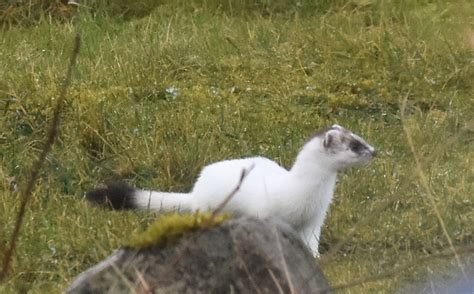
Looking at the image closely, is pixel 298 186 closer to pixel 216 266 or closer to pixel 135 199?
pixel 135 199

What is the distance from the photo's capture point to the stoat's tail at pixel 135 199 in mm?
4746

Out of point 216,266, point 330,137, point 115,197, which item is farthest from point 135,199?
point 216,266

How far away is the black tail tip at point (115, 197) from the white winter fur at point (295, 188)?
281 millimetres

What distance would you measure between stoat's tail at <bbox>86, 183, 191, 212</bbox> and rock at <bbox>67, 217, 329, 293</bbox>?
1.64m

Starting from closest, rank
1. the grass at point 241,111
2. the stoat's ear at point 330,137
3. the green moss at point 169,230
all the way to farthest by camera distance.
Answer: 1. the green moss at point 169,230
2. the stoat's ear at point 330,137
3. the grass at point 241,111

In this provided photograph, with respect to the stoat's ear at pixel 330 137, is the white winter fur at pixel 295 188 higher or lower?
lower

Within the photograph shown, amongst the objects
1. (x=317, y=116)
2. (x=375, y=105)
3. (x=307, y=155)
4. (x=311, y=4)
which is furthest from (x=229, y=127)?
(x=311, y=4)

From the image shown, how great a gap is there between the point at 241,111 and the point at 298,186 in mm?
1862

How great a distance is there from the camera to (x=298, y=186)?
4.62 meters

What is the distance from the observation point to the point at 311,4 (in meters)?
8.79

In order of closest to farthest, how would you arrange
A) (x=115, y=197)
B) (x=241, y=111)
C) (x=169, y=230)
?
(x=169, y=230) → (x=115, y=197) → (x=241, y=111)

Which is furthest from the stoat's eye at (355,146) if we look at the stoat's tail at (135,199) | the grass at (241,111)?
the stoat's tail at (135,199)

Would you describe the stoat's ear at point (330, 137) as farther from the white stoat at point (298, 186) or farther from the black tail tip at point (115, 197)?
the black tail tip at point (115, 197)

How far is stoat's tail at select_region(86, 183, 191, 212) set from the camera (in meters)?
4.75
